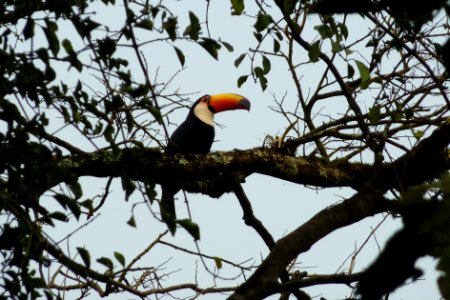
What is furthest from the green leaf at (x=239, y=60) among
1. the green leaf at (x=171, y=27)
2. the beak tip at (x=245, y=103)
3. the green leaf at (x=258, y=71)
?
the beak tip at (x=245, y=103)

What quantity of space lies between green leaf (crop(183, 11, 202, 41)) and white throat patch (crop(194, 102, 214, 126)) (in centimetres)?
423

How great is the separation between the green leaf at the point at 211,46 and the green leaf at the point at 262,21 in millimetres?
851

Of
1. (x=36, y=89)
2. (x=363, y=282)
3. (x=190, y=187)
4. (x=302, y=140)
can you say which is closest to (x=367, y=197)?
(x=302, y=140)

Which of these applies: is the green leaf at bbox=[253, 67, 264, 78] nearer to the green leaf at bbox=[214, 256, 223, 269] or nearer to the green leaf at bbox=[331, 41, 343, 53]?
the green leaf at bbox=[331, 41, 343, 53]

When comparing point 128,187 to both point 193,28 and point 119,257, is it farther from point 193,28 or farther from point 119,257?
point 193,28

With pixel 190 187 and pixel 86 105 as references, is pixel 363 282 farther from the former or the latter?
pixel 190 187

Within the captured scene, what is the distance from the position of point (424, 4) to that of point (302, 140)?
12.1 ft

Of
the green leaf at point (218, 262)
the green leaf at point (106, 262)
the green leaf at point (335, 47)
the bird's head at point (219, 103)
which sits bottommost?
the green leaf at point (106, 262)

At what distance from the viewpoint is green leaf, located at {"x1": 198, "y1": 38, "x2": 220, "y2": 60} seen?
9.98ft

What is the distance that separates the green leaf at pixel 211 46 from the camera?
120 inches

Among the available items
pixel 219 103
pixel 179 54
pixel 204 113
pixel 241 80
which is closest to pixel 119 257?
pixel 179 54

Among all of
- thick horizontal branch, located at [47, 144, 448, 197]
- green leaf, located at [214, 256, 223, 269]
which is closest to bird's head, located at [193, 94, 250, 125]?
thick horizontal branch, located at [47, 144, 448, 197]

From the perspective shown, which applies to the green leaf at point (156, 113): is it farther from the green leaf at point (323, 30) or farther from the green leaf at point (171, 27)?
the green leaf at point (323, 30)

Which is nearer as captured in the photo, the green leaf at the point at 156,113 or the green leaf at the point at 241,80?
the green leaf at the point at 156,113
